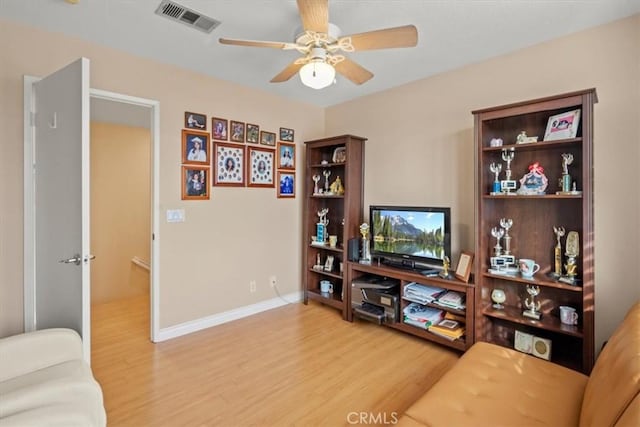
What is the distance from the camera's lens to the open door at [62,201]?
70.5 inches

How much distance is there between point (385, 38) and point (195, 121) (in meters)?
2.05

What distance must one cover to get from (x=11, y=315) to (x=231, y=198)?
1910mm

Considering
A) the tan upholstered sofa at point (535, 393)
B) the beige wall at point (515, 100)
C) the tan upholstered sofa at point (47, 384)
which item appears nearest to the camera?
the tan upholstered sofa at point (535, 393)

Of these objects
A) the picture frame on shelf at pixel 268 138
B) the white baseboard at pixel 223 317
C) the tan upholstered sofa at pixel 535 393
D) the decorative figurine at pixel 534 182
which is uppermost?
the picture frame on shelf at pixel 268 138

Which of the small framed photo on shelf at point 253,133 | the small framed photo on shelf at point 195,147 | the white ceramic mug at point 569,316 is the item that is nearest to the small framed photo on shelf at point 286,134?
the small framed photo on shelf at point 253,133

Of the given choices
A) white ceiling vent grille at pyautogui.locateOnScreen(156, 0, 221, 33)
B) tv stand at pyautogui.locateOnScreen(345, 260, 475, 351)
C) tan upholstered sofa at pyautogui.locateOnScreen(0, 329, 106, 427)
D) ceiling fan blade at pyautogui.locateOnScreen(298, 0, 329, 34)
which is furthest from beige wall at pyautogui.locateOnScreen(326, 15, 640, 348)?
tan upholstered sofa at pyautogui.locateOnScreen(0, 329, 106, 427)

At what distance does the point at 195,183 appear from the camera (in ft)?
10.2

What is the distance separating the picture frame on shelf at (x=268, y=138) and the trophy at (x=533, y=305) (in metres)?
2.90

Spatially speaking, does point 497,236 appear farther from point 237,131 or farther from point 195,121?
point 195,121

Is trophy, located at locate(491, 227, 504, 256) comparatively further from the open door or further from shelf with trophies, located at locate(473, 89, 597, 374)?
the open door

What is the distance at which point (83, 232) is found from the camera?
70.2 inches

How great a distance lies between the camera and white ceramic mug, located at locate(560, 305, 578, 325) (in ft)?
7.32

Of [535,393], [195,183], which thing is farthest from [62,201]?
[535,393]

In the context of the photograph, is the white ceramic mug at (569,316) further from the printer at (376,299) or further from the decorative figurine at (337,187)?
the decorative figurine at (337,187)
